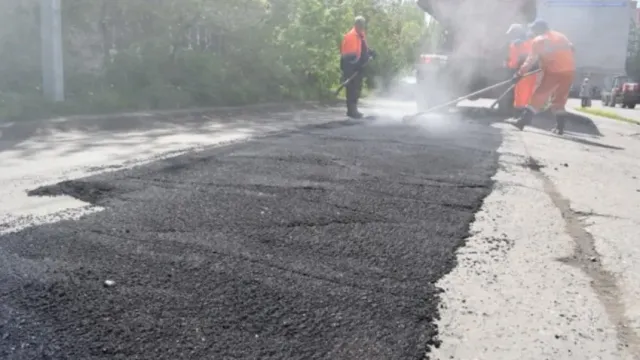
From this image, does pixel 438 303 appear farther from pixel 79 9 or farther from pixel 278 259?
pixel 79 9

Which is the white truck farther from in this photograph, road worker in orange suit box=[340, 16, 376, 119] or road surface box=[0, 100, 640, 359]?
road surface box=[0, 100, 640, 359]

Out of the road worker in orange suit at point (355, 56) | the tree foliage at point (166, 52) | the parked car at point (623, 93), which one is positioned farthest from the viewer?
the parked car at point (623, 93)

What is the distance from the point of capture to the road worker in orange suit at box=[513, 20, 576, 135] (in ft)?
36.2

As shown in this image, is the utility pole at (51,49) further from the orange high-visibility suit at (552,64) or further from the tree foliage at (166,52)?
the orange high-visibility suit at (552,64)

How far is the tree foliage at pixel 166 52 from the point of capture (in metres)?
12.5

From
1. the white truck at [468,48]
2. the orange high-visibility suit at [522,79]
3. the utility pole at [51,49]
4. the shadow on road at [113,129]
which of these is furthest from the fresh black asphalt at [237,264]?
the white truck at [468,48]

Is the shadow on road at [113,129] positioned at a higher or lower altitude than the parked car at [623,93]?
higher

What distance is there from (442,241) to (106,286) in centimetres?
196

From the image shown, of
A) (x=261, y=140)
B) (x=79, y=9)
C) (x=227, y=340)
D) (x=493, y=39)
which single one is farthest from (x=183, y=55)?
(x=227, y=340)

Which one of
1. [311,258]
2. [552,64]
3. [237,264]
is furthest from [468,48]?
[237,264]

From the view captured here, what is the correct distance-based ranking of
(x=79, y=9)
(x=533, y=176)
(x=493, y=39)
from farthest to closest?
(x=493, y=39) → (x=79, y=9) → (x=533, y=176)

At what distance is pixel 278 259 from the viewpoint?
3.61 meters

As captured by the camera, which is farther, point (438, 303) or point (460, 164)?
point (460, 164)

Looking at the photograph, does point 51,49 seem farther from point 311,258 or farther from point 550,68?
point 311,258
